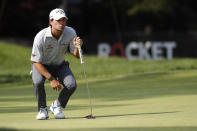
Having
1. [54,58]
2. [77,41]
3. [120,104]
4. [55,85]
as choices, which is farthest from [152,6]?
[55,85]

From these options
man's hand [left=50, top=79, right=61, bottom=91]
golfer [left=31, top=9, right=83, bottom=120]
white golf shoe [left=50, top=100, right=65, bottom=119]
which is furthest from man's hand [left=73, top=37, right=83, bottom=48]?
white golf shoe [left=50, top=100, right=65, bottom=119]

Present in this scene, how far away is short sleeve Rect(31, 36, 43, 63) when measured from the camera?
33.1ft

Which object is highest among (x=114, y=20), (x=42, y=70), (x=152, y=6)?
(x=152, y=6)

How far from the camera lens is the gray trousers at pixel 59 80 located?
10211 mm

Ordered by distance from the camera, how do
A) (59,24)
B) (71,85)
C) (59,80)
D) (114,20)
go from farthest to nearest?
1. (114,20)
2. (59,80)
3. (71,85)
4. (59,24)

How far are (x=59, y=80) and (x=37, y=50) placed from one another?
683 millimetres

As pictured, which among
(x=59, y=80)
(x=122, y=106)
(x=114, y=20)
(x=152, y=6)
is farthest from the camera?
(x=114, y=20)

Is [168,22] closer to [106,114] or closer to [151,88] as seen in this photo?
[151,88]

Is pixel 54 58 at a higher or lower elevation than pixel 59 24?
lower

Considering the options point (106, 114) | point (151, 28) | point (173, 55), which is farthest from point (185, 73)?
point (151, 28)

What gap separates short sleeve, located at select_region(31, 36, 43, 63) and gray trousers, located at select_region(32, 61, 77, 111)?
0.71 ft

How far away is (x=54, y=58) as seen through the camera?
10359 mm

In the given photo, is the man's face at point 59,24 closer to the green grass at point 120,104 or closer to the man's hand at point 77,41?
the man's hand at point 77,41

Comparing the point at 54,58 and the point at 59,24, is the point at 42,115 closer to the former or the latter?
the point at 54,58
